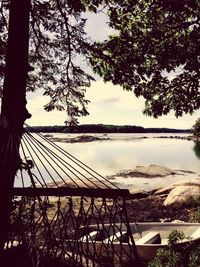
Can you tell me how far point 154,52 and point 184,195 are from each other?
1070cm

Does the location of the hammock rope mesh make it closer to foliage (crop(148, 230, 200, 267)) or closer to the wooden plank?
the wooden plank

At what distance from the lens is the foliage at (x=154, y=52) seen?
33.1 ft

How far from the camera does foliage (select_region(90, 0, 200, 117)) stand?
10086 mm

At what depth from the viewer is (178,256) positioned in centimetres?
742

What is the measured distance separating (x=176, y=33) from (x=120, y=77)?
2864mm

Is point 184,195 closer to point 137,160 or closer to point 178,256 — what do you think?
point 178,256

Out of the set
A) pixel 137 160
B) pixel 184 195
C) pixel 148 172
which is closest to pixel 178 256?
pixel 184 195

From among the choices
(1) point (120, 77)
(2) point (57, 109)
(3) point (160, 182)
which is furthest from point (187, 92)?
(3) point (160, 182)

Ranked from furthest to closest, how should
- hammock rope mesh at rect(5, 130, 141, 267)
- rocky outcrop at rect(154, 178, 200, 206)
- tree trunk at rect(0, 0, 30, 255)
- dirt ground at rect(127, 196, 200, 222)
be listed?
rocky outcrop at rect(154, 178, 200, 206), dirt ground at rect(127, 196, 200, 222), tree trunk at rect(0, 0, 30, 255), hammock rope mesh at rect(5, 130, 141, 267)

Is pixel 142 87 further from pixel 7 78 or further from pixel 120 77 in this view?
pixel 7 78

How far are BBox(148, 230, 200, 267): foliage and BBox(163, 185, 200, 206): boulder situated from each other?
1124cm

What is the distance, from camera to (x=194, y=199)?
18891 mm

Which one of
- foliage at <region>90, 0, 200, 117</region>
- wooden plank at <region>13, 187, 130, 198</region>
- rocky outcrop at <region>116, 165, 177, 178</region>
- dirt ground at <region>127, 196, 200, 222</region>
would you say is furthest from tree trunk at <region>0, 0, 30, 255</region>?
rocky outcrop at <region>116, 165, 177, 178</region>

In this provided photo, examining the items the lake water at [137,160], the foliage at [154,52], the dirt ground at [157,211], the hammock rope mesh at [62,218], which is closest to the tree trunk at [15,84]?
the hammock rope mesh at [62,218]
